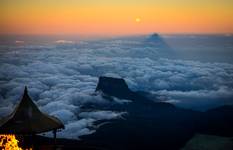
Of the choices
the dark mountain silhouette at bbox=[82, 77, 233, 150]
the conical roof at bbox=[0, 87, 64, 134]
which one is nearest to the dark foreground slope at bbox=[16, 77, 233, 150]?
the dark mountain silhouette at bbox=[82, 77, 233, 150]

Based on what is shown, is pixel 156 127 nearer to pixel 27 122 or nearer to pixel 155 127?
pixel 155 127

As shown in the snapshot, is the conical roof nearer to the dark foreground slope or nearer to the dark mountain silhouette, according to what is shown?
the dark foreground slope

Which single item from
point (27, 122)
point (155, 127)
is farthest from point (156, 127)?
point (27, 122)

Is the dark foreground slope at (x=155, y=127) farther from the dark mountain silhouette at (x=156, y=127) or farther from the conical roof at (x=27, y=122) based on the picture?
the conical roof at (x=27, y=122)

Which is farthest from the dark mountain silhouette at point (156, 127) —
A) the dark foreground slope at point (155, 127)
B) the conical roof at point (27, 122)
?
the conical roof at point (27, 122)

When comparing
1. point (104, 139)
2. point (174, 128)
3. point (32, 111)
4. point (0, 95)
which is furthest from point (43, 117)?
point (0, 95)

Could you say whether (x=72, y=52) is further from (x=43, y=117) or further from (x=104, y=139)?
(x=43, y=117)
